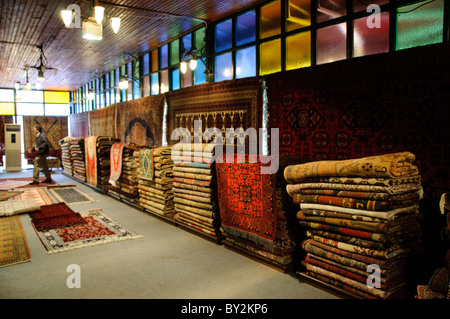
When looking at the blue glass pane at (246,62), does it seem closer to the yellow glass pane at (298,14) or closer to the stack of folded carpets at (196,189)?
the yellow glass pane at (298,14)

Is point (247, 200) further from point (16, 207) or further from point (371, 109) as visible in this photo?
point (16, 207)

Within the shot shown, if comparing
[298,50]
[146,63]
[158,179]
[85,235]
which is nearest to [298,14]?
[298,50]

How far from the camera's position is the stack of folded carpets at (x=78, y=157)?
11078 millimetres

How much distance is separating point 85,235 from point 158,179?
5.43 feet

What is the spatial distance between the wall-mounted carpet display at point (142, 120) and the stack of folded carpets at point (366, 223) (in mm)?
5747

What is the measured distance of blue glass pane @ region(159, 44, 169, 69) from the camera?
9.62 meters

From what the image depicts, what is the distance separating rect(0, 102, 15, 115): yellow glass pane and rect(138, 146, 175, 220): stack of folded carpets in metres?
16.2

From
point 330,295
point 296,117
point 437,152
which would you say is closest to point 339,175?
point 437,152

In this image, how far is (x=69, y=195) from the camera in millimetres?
8938

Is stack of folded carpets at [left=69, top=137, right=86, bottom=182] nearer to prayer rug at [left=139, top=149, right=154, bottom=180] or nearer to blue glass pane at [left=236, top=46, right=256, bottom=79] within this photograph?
prayer rug at [left=139, top=149, right=154, bottom=180]

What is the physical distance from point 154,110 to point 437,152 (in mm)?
6831

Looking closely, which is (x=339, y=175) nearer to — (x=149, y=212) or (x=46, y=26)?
(x=149, y=212)

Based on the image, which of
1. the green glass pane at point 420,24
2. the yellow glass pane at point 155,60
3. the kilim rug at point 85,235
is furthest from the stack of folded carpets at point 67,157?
the green glass pane at point 420,24

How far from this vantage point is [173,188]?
585 cm
